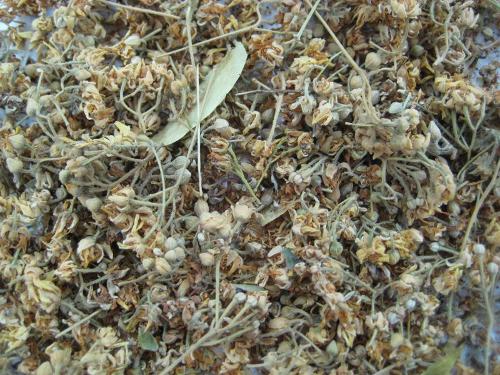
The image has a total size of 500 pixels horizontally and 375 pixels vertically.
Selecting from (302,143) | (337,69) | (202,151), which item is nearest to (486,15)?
(337,69)

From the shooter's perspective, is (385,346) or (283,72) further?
(283,72)

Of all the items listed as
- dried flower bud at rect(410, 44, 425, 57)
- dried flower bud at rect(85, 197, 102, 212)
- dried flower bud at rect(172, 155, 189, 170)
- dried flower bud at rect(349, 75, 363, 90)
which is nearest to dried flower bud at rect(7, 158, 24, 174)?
dried flower bud at rect(85, 197, 102, 212)

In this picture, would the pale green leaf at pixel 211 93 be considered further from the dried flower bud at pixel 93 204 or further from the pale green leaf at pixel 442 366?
the pale green leaf at pixel 442 366

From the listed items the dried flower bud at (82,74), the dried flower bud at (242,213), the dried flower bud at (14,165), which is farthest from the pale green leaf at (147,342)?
the dried flower bud at (82,74)

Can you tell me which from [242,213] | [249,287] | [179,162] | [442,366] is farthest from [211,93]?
[442,366]

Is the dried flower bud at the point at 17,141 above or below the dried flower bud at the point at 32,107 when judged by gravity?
below

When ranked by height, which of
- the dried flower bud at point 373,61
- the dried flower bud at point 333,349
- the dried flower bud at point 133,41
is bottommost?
the dried flower bud at point 333,349

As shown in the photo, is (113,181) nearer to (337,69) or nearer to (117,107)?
(117,107)
